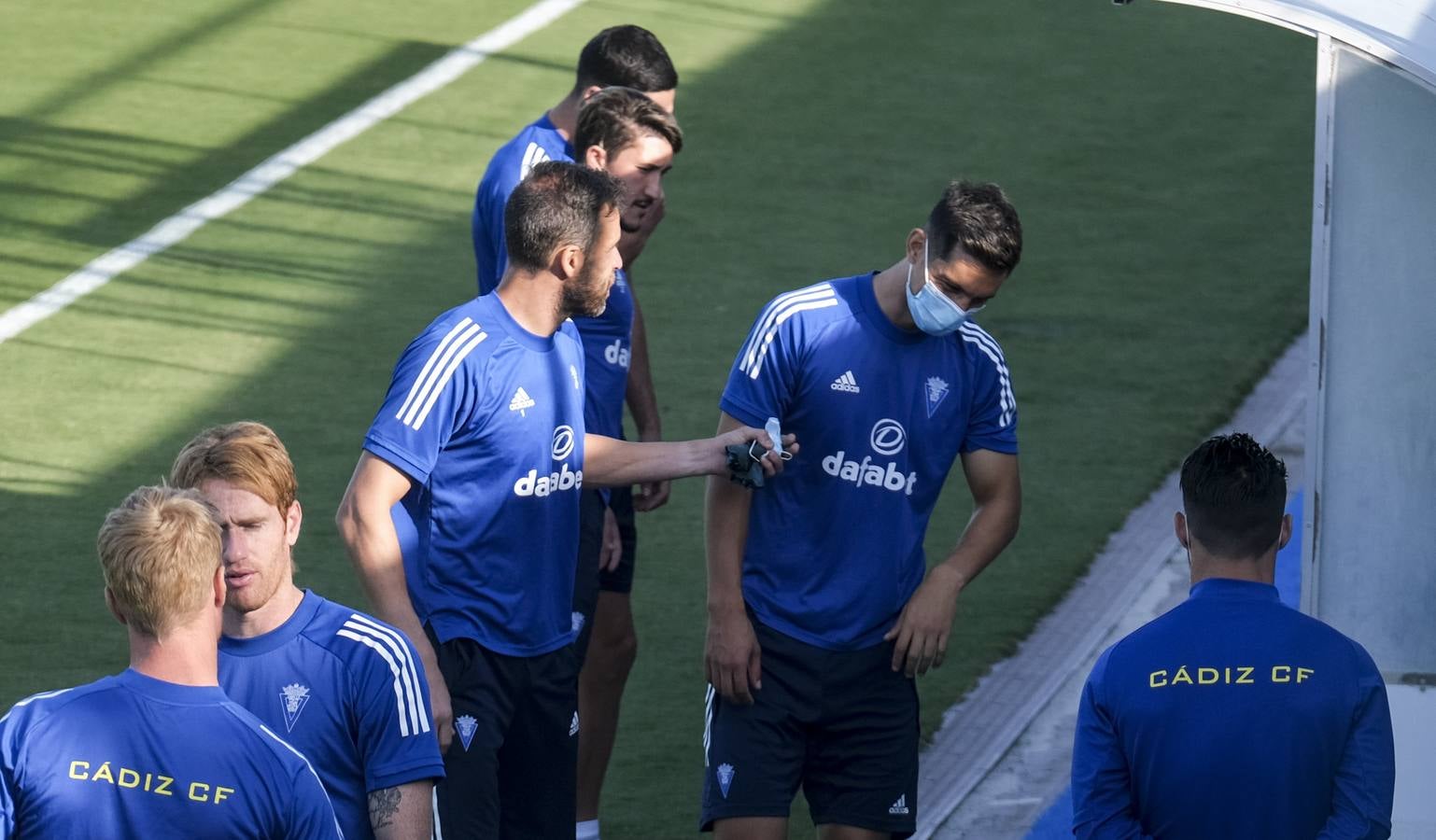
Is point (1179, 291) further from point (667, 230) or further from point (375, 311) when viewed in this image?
point (375, 311)

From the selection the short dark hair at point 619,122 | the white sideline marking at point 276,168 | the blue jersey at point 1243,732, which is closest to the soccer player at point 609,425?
the short dark hair at point 619,122

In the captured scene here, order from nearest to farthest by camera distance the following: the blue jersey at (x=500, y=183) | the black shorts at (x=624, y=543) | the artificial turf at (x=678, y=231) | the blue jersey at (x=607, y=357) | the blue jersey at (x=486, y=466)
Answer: the blue jersey at (x=486, y=466), the blue jersey at (x=607, y=357), the blue jersey at (x=500, y=183), the black shorts at (x=624, y=543), the artificial turf at (x=678, y=231)

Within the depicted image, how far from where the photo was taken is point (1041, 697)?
6.62 meters

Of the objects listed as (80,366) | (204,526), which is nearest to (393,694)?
(204,526)

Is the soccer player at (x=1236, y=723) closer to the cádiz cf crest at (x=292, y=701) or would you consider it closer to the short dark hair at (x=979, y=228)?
the short dark hair at (x=979, y=228)

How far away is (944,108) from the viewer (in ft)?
42.2

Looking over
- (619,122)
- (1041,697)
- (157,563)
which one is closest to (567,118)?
(619,122)

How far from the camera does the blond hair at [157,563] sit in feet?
9.59

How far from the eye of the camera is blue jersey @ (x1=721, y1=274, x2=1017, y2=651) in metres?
4.46

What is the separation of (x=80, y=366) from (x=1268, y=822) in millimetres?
→ 6971

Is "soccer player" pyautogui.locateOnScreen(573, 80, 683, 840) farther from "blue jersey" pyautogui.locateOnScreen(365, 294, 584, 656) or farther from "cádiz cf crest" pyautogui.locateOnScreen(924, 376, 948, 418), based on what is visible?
"cádiz cf crest" pyautogui.locateOnScreen(924, 376, 948, 418)

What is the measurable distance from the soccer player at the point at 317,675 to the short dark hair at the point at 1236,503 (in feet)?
4.71

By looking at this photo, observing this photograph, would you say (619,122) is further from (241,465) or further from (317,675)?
(317,675)

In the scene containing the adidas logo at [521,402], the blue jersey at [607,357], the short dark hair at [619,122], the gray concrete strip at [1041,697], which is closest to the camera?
the adidas logo at [521,402]
